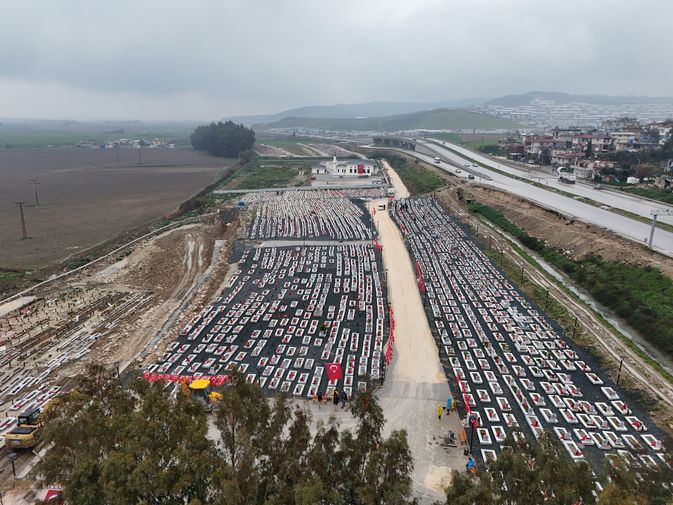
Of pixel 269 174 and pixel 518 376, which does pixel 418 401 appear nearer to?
pixel 518 376

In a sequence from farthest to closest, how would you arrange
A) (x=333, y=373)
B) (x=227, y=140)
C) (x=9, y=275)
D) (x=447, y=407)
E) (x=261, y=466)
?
(x=227, y=140) < (x=9, y=275) < (x=333, y=373) < (x=447, y=407) < (x=261, y=466)

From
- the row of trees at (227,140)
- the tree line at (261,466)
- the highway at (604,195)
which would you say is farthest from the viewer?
the row of trees at (227,140)

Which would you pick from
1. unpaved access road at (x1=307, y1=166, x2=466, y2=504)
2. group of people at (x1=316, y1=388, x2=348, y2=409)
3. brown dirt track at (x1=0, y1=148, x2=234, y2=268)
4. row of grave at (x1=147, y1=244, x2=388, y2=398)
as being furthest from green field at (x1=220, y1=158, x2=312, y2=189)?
group of people at (x1=316, y1=388, x2=348, y2=409)

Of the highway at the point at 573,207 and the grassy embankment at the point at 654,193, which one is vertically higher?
Answer: the grassy embankment at the point at 654,193

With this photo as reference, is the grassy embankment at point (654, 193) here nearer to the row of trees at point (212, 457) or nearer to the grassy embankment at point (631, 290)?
the grassy embankment at point (631, 290)

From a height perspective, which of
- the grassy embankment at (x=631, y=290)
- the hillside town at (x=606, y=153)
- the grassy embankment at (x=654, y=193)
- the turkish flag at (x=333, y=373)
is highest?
the hillside town at (x=606, y=153)

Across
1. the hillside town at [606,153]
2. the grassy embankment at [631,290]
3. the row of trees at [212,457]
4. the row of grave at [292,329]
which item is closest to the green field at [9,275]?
the row of grave at [292,329]

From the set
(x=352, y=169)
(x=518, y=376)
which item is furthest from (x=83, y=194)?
(x=518, y=376)

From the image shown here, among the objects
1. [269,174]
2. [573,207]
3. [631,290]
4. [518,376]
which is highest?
[573,207]
